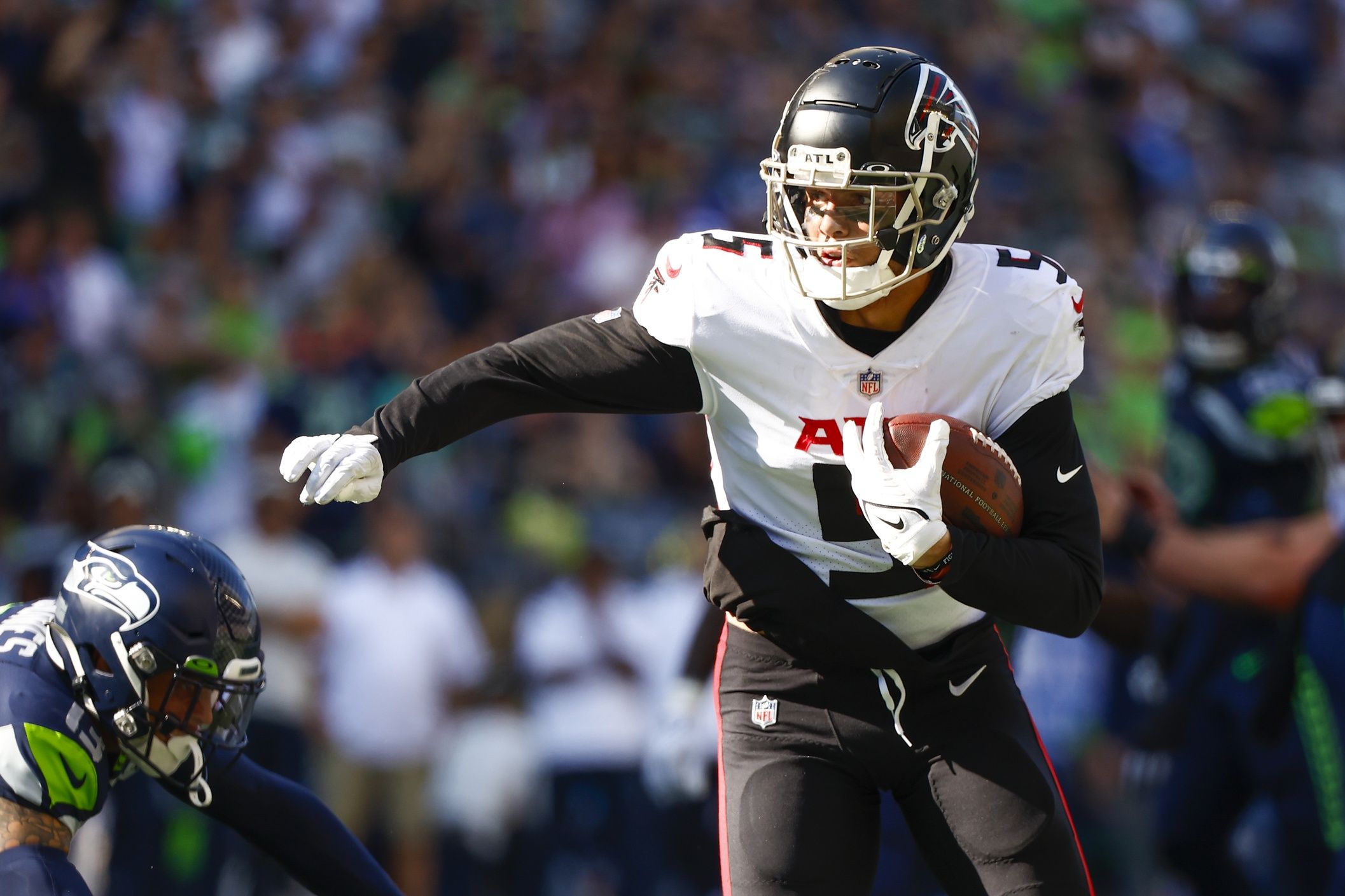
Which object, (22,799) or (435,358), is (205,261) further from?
(22,799)

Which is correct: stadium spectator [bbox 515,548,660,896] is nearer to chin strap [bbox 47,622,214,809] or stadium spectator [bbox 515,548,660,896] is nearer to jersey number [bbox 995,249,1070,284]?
chin strap [bbox 47,622,214,809]

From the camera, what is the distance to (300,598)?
23.2 ft

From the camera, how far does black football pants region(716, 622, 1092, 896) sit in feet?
10.6

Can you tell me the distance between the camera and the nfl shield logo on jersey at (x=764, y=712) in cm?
340

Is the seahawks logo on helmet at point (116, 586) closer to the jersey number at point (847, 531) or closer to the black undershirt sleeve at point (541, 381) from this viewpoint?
the black undershirt sleeve at point (541, 381)

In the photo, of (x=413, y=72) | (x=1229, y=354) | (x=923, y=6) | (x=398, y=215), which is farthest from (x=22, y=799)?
(x=923, y=6)

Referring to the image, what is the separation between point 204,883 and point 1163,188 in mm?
7325

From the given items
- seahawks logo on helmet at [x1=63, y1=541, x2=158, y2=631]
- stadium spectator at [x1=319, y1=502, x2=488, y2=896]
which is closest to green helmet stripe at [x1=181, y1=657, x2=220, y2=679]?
seahawks logo on helmet at [x1=63, y1=541, x2=158, y2=631]

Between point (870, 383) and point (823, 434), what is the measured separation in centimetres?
13

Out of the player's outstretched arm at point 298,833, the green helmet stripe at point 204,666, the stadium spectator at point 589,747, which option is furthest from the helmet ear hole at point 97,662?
the stadium spectator at point 589,747

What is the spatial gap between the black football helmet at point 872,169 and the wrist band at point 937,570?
0.53m

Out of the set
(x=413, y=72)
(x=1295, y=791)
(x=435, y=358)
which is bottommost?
(x=1295, y=791)

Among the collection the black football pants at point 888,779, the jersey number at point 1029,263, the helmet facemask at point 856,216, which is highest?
the helmet facemask at point 856,216

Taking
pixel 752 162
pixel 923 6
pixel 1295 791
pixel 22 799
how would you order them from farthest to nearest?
pixel 923 6 < pixel 752 162 < pixel 1295 791 < pixel 22 799
